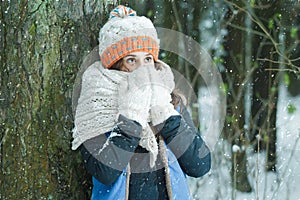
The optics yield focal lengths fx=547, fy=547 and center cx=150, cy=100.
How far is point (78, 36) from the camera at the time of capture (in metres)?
2.51

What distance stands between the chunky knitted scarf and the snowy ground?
184 centimetres

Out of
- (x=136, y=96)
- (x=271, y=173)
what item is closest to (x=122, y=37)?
(x=136, y=96)

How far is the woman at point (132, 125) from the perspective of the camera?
2.27m

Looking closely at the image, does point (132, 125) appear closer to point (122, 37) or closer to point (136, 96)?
point (136, 96)

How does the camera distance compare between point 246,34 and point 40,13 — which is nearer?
point 40,13

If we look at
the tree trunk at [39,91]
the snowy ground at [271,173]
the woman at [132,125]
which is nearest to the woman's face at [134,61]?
the woman at [132,125]

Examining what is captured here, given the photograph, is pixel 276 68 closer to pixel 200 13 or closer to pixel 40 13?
pixel 200 13

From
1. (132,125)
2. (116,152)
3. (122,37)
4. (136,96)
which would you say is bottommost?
(116,152)

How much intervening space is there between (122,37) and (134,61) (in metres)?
0.12

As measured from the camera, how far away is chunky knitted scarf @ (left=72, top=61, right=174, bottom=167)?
2.30 meters

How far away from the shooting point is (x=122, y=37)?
239 centimetres

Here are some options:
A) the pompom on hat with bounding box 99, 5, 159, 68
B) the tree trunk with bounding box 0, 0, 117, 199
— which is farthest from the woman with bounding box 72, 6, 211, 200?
the tree trunk with bounding box 0, 0, 117, 199

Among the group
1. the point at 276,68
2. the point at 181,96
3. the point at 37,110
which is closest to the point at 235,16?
the point at 276,68

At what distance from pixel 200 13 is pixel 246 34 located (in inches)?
19.6
